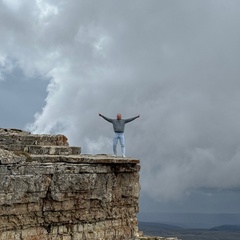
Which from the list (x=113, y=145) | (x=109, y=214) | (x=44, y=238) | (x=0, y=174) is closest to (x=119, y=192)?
(x=109, y=214)

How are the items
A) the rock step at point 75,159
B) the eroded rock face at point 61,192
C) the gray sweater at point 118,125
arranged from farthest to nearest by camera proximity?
the gray sweater at point 118,125 < the rock step at point 75,159 < the eroded rock face at point 61,192

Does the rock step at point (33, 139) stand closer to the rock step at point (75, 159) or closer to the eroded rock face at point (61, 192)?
the eroded rock face at point (61, 192)

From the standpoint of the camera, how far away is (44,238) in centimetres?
2881

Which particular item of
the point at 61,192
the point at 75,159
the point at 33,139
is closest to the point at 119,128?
the point at 75,159

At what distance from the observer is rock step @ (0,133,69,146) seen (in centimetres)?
Answer: 3144

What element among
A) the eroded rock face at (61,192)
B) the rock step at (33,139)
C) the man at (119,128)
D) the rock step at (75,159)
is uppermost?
the man at (119,128)

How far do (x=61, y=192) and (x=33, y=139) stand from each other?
18.0ft

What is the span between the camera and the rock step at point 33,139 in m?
31.4

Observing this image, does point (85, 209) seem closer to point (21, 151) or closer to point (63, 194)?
point (63, 194)

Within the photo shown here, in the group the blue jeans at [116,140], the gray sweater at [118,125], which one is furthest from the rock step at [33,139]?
the gray sweater at [118,125]

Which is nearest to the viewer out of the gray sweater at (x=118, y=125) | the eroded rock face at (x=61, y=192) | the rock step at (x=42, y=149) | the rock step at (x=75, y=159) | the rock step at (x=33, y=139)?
the eroded rock face at (x=61, y=192)

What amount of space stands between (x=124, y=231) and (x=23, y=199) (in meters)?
9.47

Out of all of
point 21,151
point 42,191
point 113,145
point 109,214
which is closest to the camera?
point 42,191

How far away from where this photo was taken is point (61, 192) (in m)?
29.1
